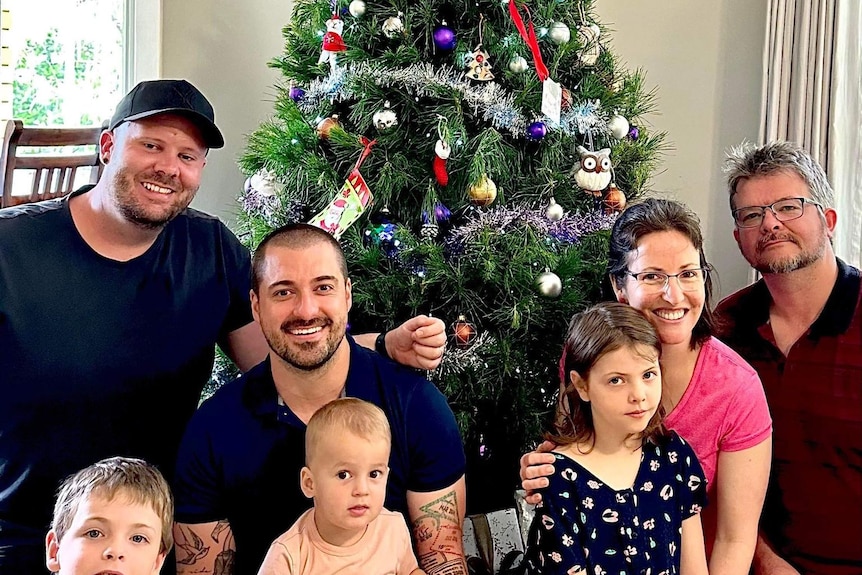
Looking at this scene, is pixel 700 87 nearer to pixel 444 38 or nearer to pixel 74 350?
pixel 444 38

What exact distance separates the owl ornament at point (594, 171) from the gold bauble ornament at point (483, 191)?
260 mm

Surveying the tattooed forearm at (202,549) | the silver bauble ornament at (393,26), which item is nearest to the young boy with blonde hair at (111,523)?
the tattooed forearm at (202,549)

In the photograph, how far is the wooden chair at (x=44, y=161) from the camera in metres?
2.98

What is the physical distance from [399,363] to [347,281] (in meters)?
0.23

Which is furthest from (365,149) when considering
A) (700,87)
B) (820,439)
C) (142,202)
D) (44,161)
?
(700,87)

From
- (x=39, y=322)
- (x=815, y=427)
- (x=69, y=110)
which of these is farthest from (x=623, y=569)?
(x=69, y=110)

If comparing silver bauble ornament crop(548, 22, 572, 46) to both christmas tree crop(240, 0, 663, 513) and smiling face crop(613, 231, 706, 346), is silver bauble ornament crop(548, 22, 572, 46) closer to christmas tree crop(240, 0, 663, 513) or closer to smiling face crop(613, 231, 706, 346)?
christmas tree crop(240, 0, 663, 513)

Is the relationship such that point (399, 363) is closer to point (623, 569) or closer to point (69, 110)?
point (623, 569)

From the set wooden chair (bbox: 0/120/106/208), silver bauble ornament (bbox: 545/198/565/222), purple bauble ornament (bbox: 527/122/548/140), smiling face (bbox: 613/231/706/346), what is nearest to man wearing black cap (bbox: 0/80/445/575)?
smiling face (bbox: 613/231/706/346)

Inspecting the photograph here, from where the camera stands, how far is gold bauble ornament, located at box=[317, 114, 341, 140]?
2270 millimetres

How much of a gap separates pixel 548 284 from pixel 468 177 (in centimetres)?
34

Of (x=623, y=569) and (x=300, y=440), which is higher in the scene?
(x=300, y=440)

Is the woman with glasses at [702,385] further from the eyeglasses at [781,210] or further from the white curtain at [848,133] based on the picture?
the white curtain at [848,133]

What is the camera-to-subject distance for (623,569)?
1.72 m
